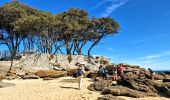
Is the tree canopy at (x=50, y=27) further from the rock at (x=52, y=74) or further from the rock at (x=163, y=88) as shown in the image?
the rock at (x=163, y=88)

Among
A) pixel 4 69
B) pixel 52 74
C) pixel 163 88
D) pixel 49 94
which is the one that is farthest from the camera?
pixel 4 69

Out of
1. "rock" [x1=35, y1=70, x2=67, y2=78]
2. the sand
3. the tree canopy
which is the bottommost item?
the sand

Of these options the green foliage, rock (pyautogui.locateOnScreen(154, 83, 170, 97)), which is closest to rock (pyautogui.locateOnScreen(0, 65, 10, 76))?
the green foliage

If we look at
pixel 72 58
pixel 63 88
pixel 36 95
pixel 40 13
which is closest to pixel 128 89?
pixel 63 88

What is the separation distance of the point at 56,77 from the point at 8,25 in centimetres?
3018

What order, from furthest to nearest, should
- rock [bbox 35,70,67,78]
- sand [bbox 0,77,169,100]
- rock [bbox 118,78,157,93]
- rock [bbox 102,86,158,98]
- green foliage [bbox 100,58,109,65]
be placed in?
green foliage [bbox 100,58,109,65], rock [bbox 35,70,67,78], rock [bbox 118,78,157,93], rock [bbox 102,86,158,98], sand [bbox 0,77,169,100]

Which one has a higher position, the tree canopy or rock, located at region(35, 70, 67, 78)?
the tree canopy

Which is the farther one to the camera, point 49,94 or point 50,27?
point 50,27

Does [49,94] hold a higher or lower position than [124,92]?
lower

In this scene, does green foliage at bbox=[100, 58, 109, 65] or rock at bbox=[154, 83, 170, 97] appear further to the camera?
green foliage at bbox=[100, 58, 109, 65]

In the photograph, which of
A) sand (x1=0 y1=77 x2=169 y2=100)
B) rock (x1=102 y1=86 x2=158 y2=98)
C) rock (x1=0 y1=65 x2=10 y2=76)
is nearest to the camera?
sand (x1=0 y1=77 x2=169 y2=100)

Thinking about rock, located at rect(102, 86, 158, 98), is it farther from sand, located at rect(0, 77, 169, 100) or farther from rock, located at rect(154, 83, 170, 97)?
rock, located at rect(154, 83, 170, 97)

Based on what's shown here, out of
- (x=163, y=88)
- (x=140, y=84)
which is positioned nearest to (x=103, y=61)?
(x=140, y=84)

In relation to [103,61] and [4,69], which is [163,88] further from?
[103,61]
